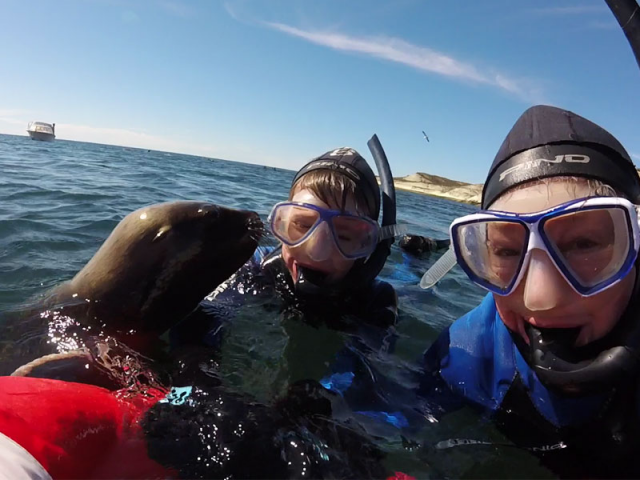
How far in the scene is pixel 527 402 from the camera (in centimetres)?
210

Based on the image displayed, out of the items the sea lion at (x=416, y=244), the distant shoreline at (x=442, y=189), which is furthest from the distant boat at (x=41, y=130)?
the sea lion at (x=416, y=244)

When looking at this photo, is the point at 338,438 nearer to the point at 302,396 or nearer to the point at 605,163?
the point at 302,396

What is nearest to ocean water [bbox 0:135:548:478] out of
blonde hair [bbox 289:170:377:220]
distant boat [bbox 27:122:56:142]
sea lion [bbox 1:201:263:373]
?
sea lion [bbox 1:201:263:373]

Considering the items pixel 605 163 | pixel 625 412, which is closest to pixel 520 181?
pixel 605 163

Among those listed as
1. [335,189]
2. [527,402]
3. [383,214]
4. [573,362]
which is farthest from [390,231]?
[573,362]

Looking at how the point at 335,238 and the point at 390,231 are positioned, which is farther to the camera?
the point at 390,231

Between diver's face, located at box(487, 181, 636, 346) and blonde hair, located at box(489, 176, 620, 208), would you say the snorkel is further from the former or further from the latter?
blonde hair, located at box(489, 176, 620, 208)

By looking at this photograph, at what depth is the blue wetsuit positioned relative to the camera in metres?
1.81

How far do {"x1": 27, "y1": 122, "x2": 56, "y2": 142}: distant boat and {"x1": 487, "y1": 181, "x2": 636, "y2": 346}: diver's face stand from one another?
165 ft

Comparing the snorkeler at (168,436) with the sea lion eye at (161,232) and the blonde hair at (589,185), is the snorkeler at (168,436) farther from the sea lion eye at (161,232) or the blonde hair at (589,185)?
the blonde hair at (589,185)

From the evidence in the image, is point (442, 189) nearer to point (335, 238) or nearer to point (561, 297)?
Answer: point (335, 238)

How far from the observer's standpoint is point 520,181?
184 cm

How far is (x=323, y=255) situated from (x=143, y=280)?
1.07 m

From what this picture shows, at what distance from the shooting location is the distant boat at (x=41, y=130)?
43250 mm
